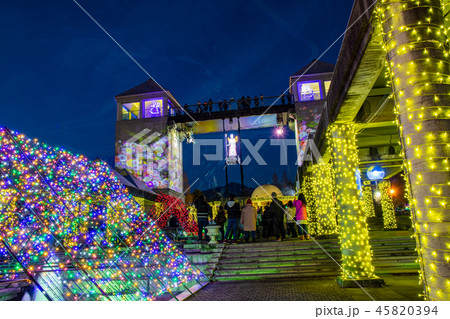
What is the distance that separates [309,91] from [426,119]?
21.1 meters

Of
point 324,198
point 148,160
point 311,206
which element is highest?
point 148,160

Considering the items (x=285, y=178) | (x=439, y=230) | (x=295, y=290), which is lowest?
(x=295, y=290)

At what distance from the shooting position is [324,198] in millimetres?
11352

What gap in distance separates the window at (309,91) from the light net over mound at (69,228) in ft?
54.5

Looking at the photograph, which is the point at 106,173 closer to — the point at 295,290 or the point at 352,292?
the point at 295,290

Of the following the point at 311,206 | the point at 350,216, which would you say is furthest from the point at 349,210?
the point at 311,206

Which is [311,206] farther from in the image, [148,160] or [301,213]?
[148,160]

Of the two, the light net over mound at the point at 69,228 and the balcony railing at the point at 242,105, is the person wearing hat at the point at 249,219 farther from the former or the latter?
the balcony railing at the point at 242,105

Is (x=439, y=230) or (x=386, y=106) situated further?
(x=386, y=106)

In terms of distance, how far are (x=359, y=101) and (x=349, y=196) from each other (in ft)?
6.33

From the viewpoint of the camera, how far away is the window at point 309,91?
73.0 ft
